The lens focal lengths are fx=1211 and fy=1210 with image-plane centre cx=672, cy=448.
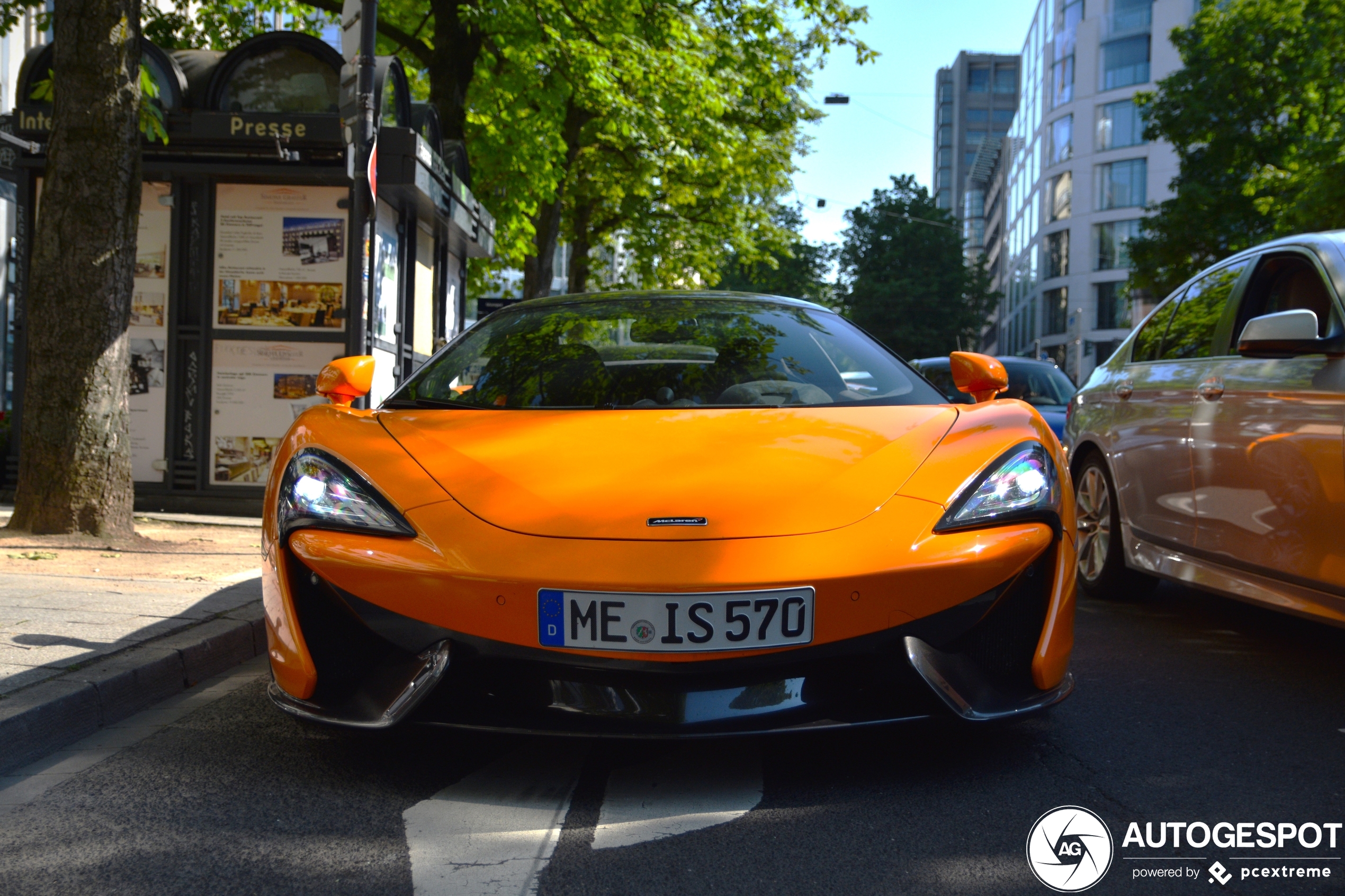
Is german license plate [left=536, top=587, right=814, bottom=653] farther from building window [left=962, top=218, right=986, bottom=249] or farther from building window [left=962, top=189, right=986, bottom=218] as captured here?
building window [left=962, top=189, right=986, bottom=218]

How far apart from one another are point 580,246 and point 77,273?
19.6 m

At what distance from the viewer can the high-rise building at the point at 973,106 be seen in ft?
408

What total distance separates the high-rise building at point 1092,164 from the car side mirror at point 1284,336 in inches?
1983

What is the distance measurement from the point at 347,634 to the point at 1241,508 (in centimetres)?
301

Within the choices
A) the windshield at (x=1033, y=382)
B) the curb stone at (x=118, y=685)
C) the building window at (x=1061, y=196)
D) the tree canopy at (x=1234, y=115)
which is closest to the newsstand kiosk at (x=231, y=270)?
the curb stone at (x=118, y=685)

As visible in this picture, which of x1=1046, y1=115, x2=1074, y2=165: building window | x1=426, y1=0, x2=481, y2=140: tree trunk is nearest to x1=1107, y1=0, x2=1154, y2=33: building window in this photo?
x1=1046, y1=115, x2=1074, y2=165: building window

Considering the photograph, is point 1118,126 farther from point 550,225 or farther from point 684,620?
point 684,620

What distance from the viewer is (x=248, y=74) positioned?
32.1 feet

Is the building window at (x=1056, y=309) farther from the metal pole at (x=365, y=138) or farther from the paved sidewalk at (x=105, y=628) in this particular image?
the paved sidewalk at (x=105, y=628)

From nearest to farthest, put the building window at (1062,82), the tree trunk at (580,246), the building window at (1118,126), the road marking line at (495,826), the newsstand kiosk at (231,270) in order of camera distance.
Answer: the road marking line at (495,826)
the newsstand kiosk at (231,270)
the tree trunk at (580,246)
the building window at (1118,126)
the building window at (1062,82)

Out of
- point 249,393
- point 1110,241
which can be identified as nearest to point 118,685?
point 249,393

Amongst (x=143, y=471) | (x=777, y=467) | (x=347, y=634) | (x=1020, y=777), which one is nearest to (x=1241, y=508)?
(x=1020, y=777)

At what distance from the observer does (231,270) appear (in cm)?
962

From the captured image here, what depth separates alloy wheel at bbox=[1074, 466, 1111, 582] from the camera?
5.61 metres
